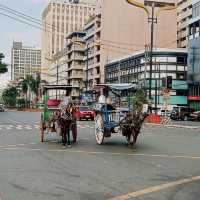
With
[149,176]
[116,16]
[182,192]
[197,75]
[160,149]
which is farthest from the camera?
[116,16]

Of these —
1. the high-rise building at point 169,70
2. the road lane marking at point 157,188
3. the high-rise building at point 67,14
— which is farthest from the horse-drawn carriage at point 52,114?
the high-rise building at point 67,14

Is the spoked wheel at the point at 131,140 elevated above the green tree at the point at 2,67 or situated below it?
below

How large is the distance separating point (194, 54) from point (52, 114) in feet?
199

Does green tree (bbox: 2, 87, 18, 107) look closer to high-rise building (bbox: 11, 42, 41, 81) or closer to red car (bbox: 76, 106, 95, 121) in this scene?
high-rise building (bbox: 11, 42, 41, 81)

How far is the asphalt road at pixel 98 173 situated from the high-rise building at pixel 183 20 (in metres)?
100

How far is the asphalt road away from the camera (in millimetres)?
8117

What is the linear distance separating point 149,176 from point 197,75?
6740 cm

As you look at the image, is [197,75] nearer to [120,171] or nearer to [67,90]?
[67,90]

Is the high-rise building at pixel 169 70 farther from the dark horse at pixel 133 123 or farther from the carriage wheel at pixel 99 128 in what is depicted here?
the dark horse at pixel 133 123

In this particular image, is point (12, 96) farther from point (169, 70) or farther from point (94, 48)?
point (169, 70)

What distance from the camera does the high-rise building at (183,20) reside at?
11450 cm

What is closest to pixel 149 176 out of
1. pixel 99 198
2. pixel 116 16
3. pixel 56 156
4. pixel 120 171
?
pixel 120 171

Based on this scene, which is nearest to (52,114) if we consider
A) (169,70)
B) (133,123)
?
(133,123)

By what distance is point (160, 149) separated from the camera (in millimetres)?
15898
